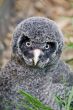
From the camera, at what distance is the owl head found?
5.44m

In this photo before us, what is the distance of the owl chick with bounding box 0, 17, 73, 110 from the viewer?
17.9ft

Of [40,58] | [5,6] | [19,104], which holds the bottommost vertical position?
[19,104]

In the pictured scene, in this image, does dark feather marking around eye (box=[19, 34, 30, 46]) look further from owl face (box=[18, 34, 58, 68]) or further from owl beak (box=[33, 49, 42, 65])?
owl beak (box=[33, 49, 42, 65])

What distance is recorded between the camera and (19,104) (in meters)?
5.49

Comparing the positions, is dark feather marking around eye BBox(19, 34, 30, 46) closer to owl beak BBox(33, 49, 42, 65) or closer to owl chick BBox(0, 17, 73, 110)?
owl chick BBox(0, 17, 73, 110)

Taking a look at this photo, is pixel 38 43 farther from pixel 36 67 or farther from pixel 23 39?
pixel 36 67

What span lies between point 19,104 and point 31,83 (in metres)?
0.30

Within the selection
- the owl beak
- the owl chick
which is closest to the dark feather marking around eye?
the owl chick

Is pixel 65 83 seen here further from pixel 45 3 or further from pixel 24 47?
pixel 45 3

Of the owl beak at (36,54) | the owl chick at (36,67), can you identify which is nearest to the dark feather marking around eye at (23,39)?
the owl chick at (36,67)

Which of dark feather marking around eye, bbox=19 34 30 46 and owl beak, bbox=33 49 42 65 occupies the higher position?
dark feather marking around eye, bbox=19 34 30 46

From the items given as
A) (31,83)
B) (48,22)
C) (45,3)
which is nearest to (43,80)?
(31,83)

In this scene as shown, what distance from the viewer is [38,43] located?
544 cm

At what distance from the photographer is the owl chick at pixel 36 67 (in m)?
5.46
